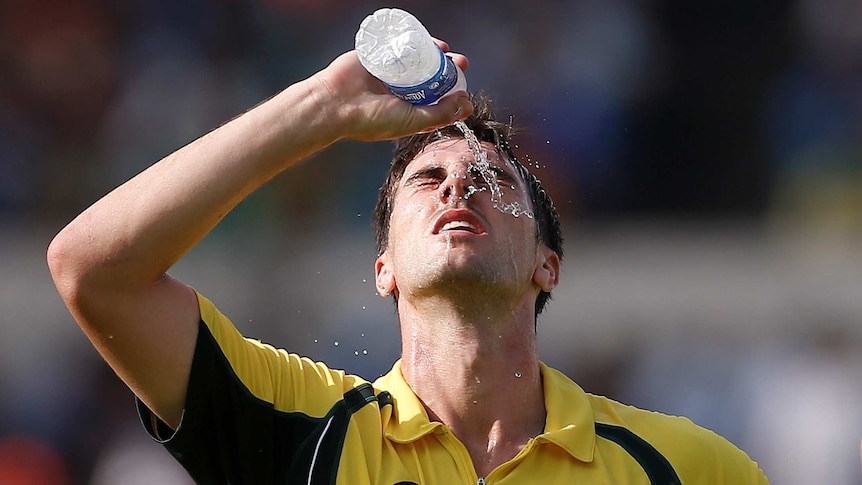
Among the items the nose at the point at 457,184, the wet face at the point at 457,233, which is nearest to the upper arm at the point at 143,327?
the wet face at the point at 457,233

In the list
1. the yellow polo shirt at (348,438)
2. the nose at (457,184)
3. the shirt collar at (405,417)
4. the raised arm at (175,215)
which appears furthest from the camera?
the nose at (457,184)

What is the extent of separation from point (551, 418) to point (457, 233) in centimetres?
55

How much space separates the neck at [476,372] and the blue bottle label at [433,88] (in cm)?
70

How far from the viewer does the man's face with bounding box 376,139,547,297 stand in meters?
3.27

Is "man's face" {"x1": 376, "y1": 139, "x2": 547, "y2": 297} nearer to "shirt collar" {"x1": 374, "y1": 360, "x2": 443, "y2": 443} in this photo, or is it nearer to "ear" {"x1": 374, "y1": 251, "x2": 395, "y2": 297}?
"ear" {"x1": 374, "y1": 251, "x2": 395, "y2": 297}

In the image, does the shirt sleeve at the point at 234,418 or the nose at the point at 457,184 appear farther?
the nose at the point at 457,184

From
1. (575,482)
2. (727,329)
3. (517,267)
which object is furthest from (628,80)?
(575,482)

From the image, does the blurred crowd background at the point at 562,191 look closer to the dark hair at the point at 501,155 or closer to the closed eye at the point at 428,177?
the dark hair at the point at 501,155

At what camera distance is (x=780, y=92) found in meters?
7.40

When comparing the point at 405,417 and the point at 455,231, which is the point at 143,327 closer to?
the point at 405,417

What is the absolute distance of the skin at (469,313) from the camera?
325 cm

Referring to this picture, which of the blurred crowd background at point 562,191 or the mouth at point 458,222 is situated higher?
the mouth at point 458,222

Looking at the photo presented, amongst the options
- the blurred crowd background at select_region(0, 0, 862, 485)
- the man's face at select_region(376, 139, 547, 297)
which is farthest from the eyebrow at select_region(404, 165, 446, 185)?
the blurred crowd background at select_region(0, 0, 862, 485)

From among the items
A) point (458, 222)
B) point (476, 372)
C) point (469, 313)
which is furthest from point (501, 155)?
point (476, 372)
